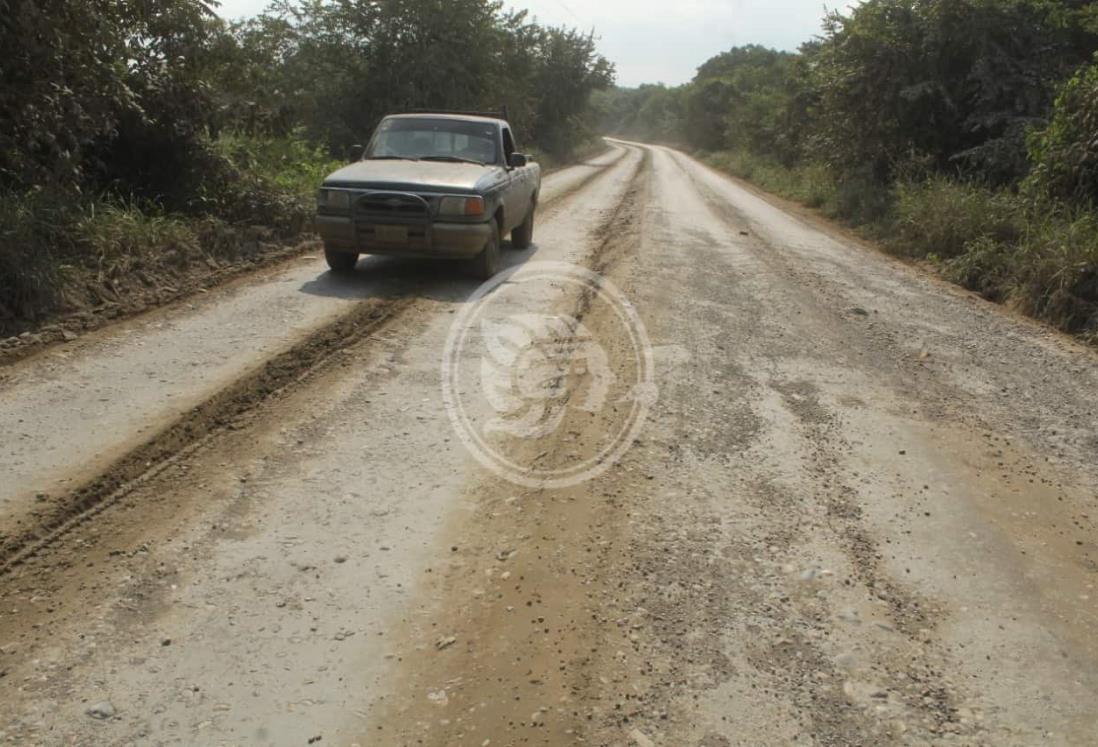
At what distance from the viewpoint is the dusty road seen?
288cm

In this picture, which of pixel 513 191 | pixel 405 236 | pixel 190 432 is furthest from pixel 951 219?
pixel 190 432

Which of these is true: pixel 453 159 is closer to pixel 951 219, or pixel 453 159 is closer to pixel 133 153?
pixel 133 153

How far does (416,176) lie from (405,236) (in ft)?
2.48

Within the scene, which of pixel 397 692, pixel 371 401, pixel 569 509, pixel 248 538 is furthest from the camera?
pixel 371 401

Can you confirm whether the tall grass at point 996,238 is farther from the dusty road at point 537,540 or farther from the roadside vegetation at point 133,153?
the roadside vegetation at point 133,153

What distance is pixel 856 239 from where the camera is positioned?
53.4ft

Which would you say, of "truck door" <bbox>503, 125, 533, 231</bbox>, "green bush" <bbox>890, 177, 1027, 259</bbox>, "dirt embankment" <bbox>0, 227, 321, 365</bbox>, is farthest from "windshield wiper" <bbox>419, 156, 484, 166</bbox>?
"green bush" <bbox>890, 177, 1027, 259</bbox>

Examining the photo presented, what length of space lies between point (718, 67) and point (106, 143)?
284 feet

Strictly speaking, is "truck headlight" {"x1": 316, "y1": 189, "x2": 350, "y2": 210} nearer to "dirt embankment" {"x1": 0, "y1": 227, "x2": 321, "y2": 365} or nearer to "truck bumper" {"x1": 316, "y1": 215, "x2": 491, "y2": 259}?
"truck bumper" {"x1": 316, "y1": 215, "x2": 491, "y2": 259}

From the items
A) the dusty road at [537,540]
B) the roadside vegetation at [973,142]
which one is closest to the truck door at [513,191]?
the dusty road at [537,540]

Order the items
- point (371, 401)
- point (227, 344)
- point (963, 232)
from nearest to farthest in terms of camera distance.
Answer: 1. point (371, 401)
2. point (227, 344)
3. point (963, 232)

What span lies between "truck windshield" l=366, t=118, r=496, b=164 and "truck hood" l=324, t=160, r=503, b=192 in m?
0.30

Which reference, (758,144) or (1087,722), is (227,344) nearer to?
(1087,722)

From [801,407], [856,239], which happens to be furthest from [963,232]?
[801,407]
